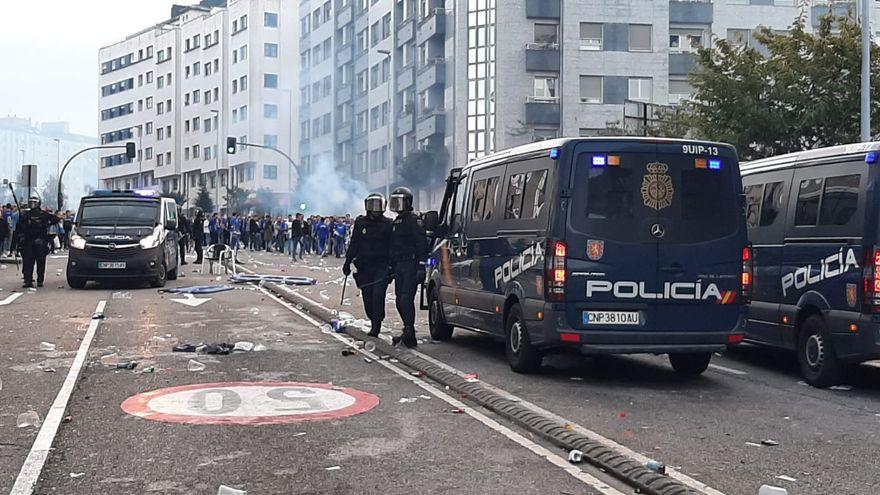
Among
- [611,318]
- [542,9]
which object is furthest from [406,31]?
[611,318]

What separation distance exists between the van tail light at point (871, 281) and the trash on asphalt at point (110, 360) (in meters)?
7.12

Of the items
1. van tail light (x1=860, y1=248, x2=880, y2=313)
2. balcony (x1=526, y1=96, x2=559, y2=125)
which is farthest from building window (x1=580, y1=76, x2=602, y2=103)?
van tail light (x1=860, y1=248, x2=880, y2=313)

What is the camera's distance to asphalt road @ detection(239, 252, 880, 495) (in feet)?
22.2

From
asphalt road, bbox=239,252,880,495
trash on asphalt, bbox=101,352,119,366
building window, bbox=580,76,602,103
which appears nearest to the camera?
asphalt road, bbox=239,252,880,495

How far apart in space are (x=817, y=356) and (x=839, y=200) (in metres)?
1.48

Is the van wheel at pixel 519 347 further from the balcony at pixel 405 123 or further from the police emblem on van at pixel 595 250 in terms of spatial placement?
the balcony at pixel 405 123

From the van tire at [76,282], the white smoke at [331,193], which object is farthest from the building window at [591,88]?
the van tire at [76,282]

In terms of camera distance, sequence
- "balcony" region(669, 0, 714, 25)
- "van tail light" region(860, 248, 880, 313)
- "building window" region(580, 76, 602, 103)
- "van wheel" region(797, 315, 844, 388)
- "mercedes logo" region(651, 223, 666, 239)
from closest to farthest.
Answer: "van tail light" region(860, 248, 880, 313) → "mercedes logo" region(651, 223, 666, 239) → "van wheel" region(797, 315, 844, 388) → "building window" region(580, 76, 602, 103) → "balcony" region(669, 0, 714, 25)

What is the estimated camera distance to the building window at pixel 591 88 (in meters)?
55.4

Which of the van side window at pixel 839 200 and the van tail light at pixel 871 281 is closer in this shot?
the van tail light at pixel 871 281

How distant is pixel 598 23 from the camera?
2175 inches

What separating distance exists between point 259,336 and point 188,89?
10251 cm

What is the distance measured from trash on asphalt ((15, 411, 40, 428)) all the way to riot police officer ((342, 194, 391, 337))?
552 centimetres

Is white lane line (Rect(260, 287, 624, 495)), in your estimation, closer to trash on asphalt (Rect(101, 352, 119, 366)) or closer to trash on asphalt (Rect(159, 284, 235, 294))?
trash on asphalt (Rect(101, 352, 119, 366))
